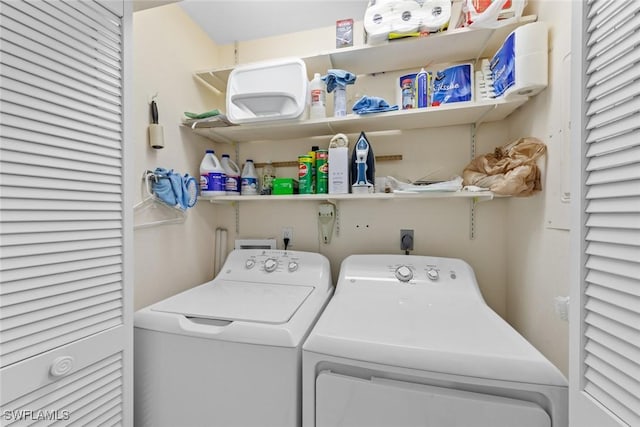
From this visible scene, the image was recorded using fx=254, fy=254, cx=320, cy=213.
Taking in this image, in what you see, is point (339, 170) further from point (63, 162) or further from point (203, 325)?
point (63, 162)

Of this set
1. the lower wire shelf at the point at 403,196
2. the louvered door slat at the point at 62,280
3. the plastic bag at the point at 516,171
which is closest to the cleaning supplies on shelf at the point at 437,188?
the lower wire shelf at the point at 403,196

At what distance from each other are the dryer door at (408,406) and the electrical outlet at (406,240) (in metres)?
0.94

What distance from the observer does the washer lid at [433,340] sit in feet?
2.43

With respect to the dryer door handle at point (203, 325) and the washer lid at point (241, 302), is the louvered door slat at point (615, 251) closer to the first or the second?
the washer lid at point (241, 302)

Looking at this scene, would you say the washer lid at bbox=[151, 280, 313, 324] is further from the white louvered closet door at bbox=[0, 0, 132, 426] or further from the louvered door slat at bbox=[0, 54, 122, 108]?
the louvered door slat at bbox=[0, 54, 122, 108]

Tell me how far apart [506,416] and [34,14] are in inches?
69.0

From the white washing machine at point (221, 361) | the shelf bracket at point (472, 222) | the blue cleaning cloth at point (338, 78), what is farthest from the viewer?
the shelf bracket at point (472, 222)

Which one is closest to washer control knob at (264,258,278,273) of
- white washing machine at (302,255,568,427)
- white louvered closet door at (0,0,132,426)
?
white washing machine at (302,255,568,427)

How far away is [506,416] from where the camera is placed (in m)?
0.72

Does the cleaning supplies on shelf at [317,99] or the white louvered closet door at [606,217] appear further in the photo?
the cleaning supplies on shelf at [317,99]

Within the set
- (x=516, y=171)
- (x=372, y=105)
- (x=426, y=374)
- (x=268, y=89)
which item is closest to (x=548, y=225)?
(x=516, y=171)

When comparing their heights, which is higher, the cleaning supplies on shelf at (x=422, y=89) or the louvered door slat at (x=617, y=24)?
the cleaning supplies on shelf at (x=422, y=89)

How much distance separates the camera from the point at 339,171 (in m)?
1.50

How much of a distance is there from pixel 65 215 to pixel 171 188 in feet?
2.13
